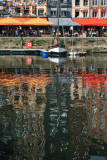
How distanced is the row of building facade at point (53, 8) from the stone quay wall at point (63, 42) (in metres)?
8.84

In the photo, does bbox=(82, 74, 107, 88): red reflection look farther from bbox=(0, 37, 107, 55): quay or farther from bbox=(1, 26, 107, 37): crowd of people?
bbox=(1, 26, 107, 37): crowd of people

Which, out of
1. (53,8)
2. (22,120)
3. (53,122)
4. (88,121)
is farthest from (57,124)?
(53,8)

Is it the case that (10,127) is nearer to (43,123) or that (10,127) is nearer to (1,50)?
(43,123)

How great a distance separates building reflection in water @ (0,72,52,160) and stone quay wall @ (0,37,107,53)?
144ft

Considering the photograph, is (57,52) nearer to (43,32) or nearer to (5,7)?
(43,32)

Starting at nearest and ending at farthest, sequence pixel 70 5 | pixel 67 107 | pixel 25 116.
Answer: pixel 25 116 → pixel 67 107 → pixel 70 5

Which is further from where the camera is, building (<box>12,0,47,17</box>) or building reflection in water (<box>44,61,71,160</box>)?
building (<box>12,0,47,17</box>)

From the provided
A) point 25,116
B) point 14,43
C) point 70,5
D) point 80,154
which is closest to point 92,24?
point 70,5

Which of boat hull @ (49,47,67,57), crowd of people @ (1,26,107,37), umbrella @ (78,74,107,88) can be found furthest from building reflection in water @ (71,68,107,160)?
crowd of people @ (1,26,107,37)

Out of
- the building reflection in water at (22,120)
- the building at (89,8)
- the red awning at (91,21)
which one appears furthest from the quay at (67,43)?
the building reflection in water at (22,120)

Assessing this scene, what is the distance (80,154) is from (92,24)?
214 ft

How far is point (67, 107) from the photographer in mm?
20062

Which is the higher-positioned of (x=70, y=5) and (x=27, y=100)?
(x=70, y=5)

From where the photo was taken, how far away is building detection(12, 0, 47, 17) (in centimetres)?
8094
